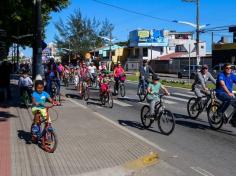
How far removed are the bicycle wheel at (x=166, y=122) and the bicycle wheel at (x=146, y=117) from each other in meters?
0.54

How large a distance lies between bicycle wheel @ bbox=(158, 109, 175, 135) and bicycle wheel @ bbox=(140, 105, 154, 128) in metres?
0.54

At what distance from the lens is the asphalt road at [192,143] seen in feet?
28.5

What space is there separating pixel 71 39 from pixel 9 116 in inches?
2907

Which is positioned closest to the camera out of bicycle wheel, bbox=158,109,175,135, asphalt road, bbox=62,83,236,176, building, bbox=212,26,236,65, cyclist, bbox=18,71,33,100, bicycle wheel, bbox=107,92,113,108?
asphalt road, bbox=62,83,236,176

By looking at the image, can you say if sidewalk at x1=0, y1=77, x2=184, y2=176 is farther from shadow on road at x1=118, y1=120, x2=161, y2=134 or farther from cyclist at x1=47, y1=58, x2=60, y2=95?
cyclist at x1=47, y1=58, x2=60, y2=95

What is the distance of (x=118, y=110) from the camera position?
17422 mm

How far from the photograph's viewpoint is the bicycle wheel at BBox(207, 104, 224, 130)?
12.6 m

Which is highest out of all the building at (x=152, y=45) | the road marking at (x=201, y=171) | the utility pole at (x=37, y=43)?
the building at (x=152, y=45)

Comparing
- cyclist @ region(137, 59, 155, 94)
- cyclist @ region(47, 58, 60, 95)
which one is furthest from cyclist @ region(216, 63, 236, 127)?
cyclist @ region(47, 58, 60, 95)

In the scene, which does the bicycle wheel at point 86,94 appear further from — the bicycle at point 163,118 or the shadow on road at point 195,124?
the bicycle at point 163,118

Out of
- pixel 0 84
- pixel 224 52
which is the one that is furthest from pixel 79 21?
pixel 0 84

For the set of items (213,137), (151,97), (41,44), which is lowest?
(213,137)

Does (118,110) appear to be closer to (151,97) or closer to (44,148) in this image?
(151,97)

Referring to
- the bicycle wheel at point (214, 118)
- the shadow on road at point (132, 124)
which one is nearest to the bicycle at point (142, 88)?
the shadow on road at point (132, 124)
